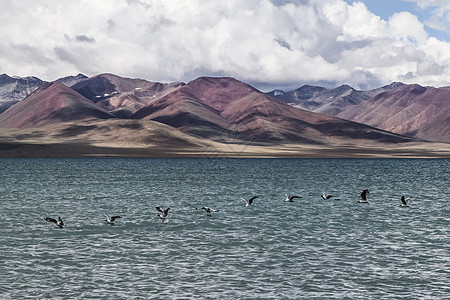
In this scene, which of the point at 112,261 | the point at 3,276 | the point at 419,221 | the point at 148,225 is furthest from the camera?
the point at 419,221

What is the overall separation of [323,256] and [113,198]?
137 ft

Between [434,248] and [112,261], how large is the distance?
18.6m

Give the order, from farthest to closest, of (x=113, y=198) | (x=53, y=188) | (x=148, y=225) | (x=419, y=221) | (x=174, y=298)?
(x=53, y=188)
(x=113, y=198)
(x=419, y=221)
(x=148, y=225)
(x=174, y=298)

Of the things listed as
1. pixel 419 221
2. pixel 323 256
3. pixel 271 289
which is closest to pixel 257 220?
pixel 419 221

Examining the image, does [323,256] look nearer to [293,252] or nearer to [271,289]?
[293,252]

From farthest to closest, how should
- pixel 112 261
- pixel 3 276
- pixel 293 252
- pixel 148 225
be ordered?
pixel 148 225 < pixel 293 252 < pixel 112 261 < pixel 3 276

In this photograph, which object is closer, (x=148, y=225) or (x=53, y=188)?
(x=148, y=225)

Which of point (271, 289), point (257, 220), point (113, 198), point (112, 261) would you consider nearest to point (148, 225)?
point (257, 220)

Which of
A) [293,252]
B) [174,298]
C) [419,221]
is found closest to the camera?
[174,298]

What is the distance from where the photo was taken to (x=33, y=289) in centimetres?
2445

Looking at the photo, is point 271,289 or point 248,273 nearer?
point 271,289

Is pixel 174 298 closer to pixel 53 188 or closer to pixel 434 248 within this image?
pixel 434 248

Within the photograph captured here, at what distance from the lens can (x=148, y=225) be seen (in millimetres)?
43469

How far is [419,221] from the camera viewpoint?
153ft
